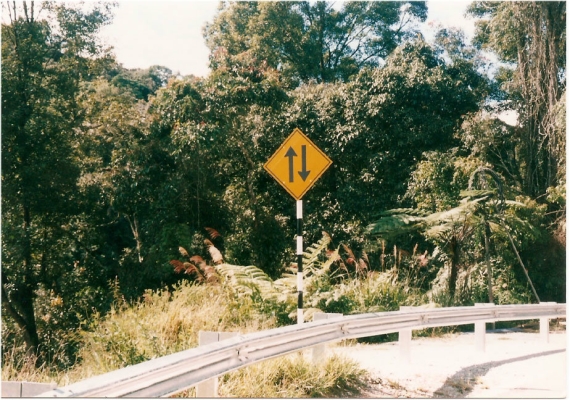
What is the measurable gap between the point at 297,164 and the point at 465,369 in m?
3.61

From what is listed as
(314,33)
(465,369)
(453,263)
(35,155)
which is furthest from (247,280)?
(314,33)

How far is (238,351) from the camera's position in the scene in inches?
216

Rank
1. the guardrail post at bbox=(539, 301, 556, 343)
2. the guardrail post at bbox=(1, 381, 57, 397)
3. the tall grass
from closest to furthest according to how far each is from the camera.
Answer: the guardrail post at bbox=(1, 381, 57, 397), the tall grass, the guardrail post at bbox=(539, 301, 556, 343)

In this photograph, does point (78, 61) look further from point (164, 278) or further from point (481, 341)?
point (481, 341)

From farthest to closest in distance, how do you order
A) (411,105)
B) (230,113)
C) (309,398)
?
1. (411,105)
2. (230,113)
3. (309,398)

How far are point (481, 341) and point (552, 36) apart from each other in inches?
471

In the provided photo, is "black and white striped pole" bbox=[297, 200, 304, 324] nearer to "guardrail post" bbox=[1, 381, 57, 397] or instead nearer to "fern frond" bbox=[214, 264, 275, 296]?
"fern frond" bbox=[214, 264, 275, 296]

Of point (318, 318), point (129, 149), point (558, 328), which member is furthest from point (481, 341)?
point (129, 149)

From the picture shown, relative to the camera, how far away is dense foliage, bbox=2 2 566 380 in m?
16.5

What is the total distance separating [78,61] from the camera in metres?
20.4

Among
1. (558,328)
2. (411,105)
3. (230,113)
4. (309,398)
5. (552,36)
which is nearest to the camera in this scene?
(309,398)

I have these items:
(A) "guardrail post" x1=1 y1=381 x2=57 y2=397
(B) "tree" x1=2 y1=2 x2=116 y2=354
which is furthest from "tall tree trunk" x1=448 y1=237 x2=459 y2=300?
(A) "guardrail post" x1=1 y1=381 x2=57 y2=397

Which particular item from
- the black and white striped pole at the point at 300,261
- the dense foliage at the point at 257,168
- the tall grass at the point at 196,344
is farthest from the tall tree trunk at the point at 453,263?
the black and white striped pole at the point at 300,261

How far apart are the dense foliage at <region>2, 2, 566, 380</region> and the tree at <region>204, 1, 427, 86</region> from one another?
5.38 metres
